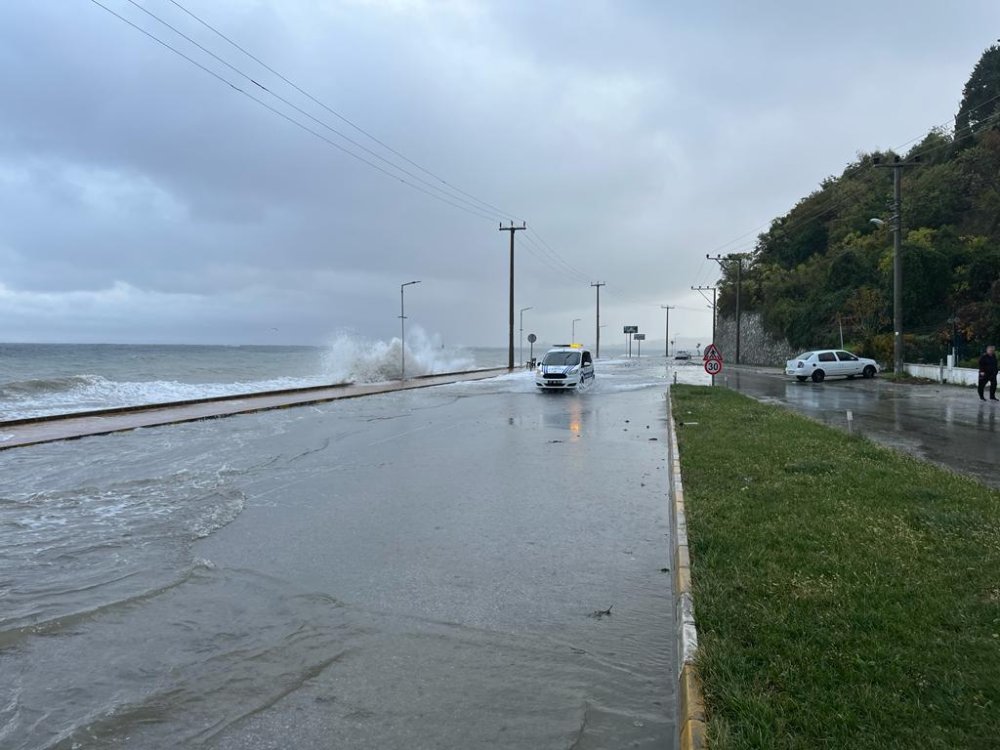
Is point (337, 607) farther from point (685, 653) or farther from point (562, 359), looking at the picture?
point (562, 359)

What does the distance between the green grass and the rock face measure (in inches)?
2079

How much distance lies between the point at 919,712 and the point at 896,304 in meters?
33.3

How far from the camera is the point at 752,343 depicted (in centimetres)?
6975

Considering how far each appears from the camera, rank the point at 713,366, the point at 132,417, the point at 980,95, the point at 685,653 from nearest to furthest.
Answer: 1. the point at 685,653
2. the point at 132,417
3. the point at 713,366
4. the point at 980,95

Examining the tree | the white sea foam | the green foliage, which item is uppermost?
the tree

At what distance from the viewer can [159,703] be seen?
3.91 metres

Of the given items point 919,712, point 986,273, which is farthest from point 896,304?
point 919,712

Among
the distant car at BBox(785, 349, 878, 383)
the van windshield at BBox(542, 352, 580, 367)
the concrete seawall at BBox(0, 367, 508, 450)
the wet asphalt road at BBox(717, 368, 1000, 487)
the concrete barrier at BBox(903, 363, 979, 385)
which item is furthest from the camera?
the distant car at BBox(785, 349, 878, 383)

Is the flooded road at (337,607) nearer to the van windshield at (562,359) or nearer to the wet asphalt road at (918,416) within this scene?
the wet asphalt road at (918,416)

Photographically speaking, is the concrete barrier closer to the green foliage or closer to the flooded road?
the green foliage

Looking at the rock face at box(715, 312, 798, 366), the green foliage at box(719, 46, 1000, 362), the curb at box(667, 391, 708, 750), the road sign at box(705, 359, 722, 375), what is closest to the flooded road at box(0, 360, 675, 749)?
the curb at box(667, 391, 708, 750)

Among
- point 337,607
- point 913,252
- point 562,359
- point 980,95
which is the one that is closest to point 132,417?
point 337,607

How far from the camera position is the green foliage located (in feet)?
123

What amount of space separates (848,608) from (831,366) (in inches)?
1280
